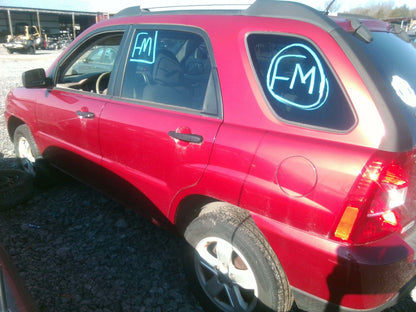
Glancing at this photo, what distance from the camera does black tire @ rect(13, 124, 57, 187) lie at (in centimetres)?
379

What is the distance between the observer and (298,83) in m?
1.82

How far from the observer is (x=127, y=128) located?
2.52m

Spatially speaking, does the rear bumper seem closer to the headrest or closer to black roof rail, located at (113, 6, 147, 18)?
the headrest

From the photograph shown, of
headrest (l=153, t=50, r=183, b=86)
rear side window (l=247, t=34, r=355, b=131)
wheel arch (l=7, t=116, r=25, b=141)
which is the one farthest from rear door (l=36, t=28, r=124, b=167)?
rear side window (l=247, t=34, r=355, b=131)

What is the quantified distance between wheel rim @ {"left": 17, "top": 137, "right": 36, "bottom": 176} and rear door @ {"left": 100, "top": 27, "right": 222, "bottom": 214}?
173 centimetres

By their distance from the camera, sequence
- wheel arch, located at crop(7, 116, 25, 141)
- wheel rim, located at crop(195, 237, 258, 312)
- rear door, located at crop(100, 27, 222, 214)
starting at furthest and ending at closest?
wheel arch, located at crop(7, 116, 25, 141), rear door, located at crop(100, 27, 222, 214), wheel rim, located at crop(195, 237, 258, 312)

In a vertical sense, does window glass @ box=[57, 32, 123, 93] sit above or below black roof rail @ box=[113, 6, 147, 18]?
below

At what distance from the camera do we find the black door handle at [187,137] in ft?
6.80

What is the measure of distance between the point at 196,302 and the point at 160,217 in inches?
25.9

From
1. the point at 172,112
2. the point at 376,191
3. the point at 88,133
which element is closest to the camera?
the point at 376,191

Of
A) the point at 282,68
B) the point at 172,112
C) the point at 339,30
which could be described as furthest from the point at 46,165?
the point at 339,30

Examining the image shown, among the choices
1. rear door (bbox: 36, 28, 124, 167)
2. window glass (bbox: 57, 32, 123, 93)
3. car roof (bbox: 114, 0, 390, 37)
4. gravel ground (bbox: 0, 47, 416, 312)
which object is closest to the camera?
car roof (bbox: 114, 0, 390, 37)

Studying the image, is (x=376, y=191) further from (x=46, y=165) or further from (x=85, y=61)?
(x=85, y=61)

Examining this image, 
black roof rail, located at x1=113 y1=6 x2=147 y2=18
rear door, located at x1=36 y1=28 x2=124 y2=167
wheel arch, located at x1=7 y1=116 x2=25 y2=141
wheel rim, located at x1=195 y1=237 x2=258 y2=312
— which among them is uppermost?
black roof rail, located at x1=113 y1=6 x2=147 y2=18
